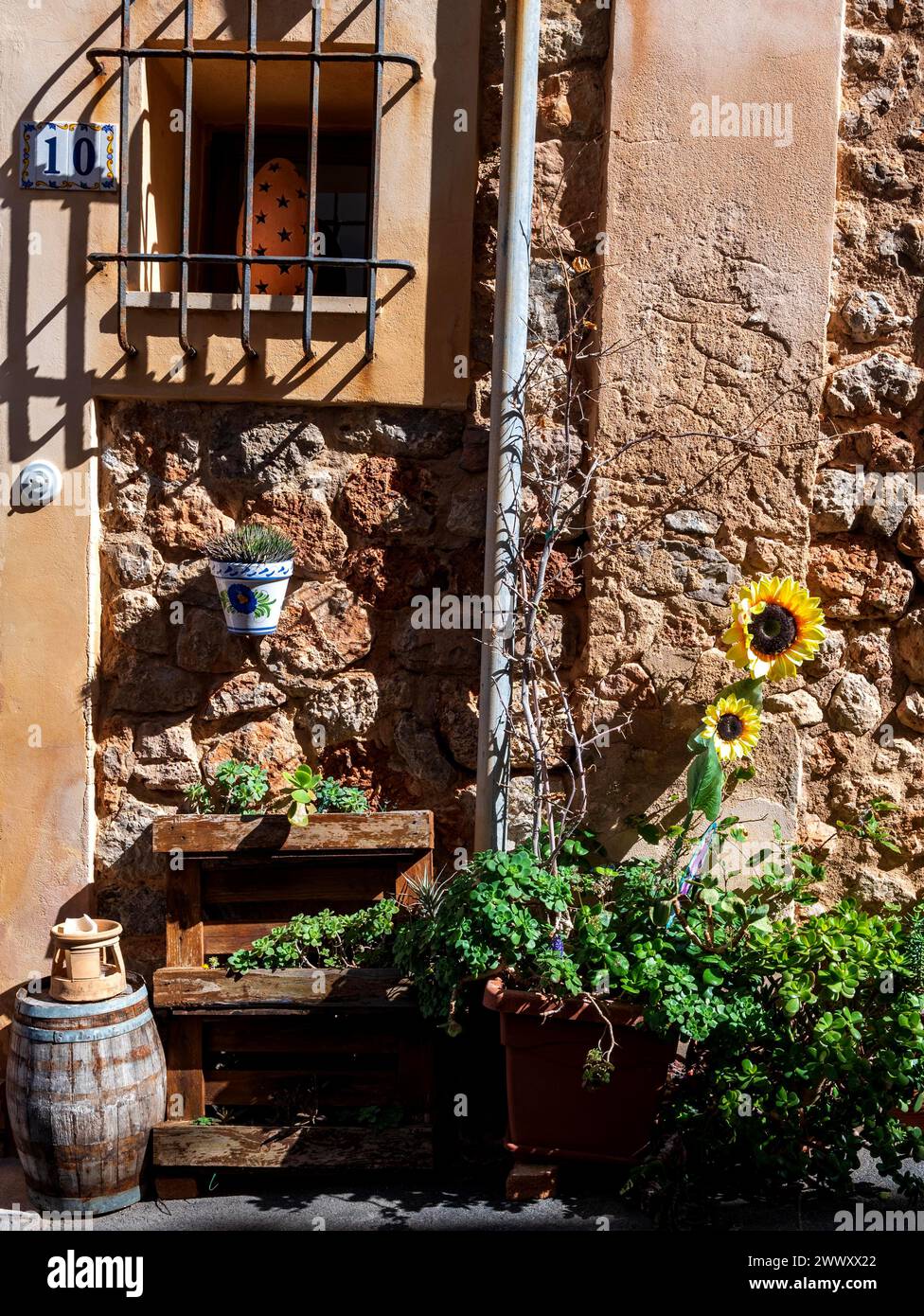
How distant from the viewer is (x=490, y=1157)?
3332 mm

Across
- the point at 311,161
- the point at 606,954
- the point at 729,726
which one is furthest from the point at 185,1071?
the point at 311,161

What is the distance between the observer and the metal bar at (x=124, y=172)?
11.1 ft

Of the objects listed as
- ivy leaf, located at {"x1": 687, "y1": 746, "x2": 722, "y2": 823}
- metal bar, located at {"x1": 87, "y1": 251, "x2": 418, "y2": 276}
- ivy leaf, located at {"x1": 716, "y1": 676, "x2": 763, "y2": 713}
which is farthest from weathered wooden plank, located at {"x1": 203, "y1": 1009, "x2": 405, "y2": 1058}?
metal bar, located at {"x1": 87, "y1": 251, "x2": 418, "y2": 276}

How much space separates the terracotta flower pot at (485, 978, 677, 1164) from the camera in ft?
9.91

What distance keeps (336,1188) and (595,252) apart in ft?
8.66

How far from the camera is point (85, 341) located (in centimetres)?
351

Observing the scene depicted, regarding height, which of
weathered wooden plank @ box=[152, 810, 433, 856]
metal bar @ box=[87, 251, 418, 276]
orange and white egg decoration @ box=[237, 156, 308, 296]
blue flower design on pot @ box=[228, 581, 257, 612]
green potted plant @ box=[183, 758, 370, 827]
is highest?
orange and white egg decoration @ box=[237, 156, 308, 296]

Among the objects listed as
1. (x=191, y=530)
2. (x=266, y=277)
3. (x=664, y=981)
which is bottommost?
(x=664, y=981)

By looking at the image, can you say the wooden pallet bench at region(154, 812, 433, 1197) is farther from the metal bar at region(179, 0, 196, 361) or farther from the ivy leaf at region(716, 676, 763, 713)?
the metal bar at region(179, 0, 196, 361)

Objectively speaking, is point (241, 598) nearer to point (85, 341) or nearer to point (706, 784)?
point (85, 341)

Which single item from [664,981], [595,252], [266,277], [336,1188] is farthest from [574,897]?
[266,277]

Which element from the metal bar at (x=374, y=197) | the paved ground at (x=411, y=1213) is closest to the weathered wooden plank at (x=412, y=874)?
the paved ground at (x=411, y=1213)

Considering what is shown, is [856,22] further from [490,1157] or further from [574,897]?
[490,1157]
